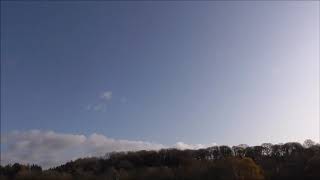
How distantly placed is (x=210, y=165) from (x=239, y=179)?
505 inches

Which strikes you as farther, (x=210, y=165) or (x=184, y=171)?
(x=184, y=171)

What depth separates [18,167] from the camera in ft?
600

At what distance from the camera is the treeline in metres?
122

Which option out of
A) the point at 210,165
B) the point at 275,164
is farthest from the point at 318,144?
the point at 210,165

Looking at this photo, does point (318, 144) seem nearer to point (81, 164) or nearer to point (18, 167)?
point (81, 164)

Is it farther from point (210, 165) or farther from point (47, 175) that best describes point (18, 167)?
point (210, 165)

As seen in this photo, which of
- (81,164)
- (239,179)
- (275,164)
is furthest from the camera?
(81,164)

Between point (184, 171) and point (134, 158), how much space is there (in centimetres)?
5359

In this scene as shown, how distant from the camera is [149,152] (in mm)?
195375

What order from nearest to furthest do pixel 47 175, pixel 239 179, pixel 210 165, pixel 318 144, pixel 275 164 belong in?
pixel 239 179
pixel 210 165
pixel 275 164
pixel 47 175
pixel 318 144

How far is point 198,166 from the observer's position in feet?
443

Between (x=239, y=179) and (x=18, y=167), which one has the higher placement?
(x=18, y=167)

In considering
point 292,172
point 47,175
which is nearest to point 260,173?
point 292,172

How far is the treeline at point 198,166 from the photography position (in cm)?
12212
